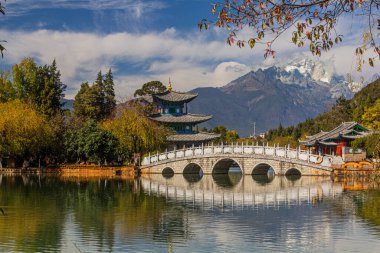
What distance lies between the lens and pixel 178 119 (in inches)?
2060

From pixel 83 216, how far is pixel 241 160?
2262 centimetres

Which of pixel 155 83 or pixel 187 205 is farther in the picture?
pixel 155 83

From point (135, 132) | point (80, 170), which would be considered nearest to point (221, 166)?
point (135, 132)

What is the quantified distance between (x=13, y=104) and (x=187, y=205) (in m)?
25.9

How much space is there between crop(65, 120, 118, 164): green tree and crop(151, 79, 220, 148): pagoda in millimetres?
8496

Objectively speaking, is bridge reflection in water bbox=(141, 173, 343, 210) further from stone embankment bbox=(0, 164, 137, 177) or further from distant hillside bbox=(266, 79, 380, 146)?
distant hillside bbox=(266, 79, 380, 146)

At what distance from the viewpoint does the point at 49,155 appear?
1773 inches

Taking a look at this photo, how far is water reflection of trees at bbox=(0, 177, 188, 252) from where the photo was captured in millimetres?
14406

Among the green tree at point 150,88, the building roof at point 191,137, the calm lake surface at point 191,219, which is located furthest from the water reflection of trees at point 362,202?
the green tree at point 150,88

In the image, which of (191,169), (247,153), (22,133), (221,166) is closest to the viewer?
(247,153)

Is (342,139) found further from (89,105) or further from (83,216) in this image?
(83,216)

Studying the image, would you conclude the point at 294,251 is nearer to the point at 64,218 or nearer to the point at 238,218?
the point at 238,218

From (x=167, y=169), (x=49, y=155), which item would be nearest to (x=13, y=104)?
(x=49, y=155)

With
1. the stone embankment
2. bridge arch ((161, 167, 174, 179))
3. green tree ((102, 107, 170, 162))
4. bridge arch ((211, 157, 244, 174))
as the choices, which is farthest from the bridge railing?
the stone embankment
